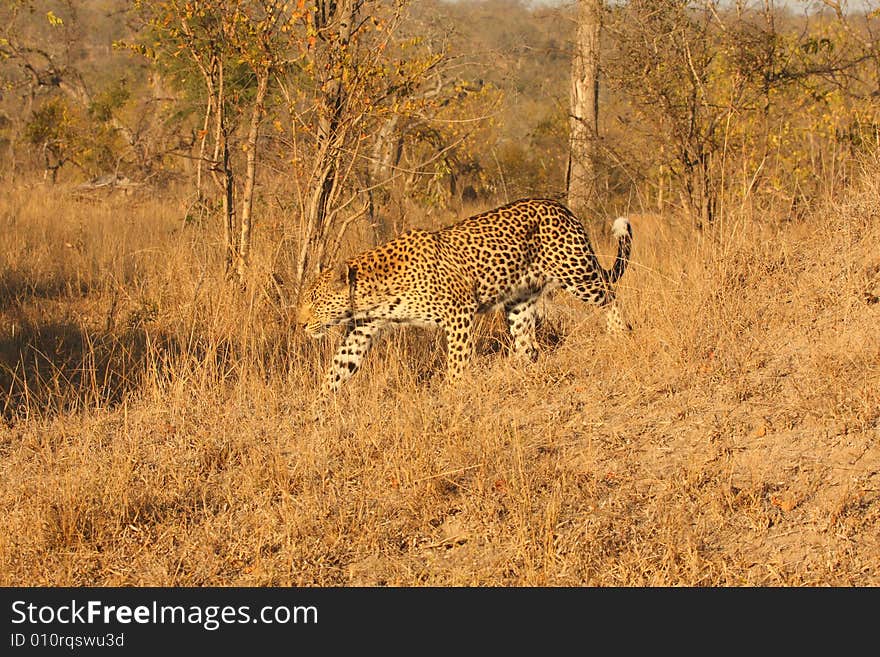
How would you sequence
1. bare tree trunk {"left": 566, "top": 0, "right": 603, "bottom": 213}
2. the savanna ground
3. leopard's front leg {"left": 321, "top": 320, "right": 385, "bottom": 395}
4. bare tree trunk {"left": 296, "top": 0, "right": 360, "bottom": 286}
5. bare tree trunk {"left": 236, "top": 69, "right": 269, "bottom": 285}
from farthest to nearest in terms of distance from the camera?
bare tree trunk {"left": 566, "top": 0, "right": 603, "bottom": 213} < bare tree trunk {"left": 236, "top": 69, "right": 269, "bottom": 285} < bare tree trunk {"left": 296, "top": 0, "right": 360, "bottom": 286} < leopard's front leg {"left": 321, "top": 320, "right": 385, "bottom": 395} < the savanna ground

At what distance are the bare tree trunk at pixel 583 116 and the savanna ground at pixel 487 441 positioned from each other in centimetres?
355

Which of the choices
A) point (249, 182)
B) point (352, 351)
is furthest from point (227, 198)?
point (352, 351)

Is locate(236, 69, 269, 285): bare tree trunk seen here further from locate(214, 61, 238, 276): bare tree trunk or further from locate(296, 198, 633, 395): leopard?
locate(296, 198, 633, 395): leopard

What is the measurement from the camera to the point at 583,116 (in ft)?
43.1

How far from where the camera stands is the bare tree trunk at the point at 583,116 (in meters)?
12.5

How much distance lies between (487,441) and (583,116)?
326 inches

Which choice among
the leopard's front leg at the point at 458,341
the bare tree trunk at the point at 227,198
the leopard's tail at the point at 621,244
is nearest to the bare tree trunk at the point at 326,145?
the bare tree trunk at the point at 227,198

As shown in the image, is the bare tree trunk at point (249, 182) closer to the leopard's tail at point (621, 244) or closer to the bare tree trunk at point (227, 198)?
the bare tree trunk at point (227, 198)

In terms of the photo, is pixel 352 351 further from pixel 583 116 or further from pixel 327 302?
pixel 583 116

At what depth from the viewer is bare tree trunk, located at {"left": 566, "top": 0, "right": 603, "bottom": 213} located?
12.5m

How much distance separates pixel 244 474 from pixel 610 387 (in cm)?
250

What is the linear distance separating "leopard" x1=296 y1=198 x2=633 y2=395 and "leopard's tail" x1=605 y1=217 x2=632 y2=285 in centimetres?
24

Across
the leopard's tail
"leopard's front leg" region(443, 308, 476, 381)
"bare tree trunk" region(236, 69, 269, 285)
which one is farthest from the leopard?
"bare tree trunk" region(236, 69, 269, 285)

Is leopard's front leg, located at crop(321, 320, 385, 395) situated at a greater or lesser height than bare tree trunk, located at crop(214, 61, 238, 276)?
lesser
